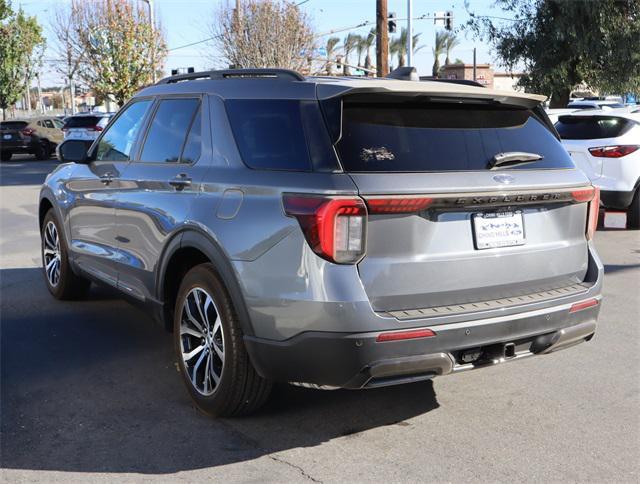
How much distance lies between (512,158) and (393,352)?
4.05ft

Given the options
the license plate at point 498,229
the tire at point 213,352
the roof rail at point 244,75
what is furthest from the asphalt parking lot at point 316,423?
the roof rail at point 244,75

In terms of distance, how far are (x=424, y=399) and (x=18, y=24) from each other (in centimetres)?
4830

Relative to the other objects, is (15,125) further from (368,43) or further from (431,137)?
(431,137)

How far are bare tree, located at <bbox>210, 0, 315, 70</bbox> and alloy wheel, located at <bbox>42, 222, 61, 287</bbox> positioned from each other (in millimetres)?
27634

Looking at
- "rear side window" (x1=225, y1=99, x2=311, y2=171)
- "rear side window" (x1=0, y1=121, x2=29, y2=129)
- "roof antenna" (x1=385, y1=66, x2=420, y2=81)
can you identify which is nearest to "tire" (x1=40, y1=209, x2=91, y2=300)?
"rear side window" (x1=225, y1=99, x2=311, y2=171)

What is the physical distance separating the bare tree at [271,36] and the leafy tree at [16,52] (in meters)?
17.7

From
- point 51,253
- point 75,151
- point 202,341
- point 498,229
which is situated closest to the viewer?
point 498,229

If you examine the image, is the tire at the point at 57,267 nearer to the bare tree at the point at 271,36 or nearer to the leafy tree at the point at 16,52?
the bare tree at the point at 271,36

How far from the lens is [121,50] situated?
37.7 meters

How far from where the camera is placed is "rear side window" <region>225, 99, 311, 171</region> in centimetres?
395

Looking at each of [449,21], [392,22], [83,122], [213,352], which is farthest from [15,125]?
[213,352]

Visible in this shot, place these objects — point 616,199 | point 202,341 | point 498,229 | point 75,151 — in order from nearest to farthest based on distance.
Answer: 1. point 498,229
2. point 202,341
3. point 75,151
4. point 616,199

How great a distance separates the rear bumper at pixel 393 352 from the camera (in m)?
3.63

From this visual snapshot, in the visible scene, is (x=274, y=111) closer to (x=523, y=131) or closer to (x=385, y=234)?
(x=385, y=234)
